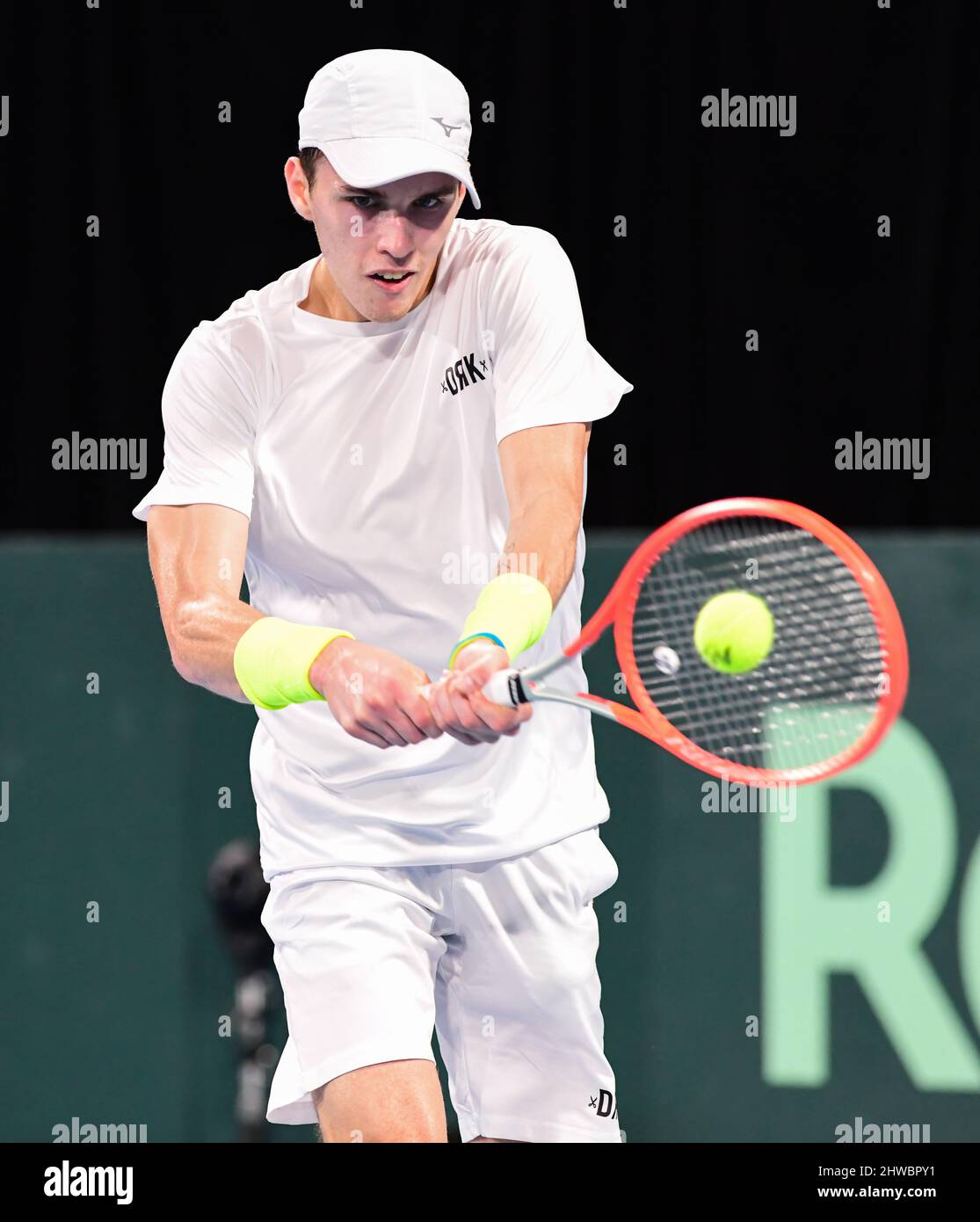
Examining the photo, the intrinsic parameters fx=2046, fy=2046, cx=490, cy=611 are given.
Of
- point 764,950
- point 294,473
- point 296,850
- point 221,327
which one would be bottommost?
point 764,950

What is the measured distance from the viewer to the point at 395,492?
2875 millimetres

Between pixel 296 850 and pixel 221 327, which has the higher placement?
pixel 221 327

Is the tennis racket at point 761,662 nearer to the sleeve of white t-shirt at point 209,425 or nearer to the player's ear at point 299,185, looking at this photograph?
the sleeve of white t-shirt at point 209,425

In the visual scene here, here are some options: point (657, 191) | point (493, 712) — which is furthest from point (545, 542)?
point (657, 191)

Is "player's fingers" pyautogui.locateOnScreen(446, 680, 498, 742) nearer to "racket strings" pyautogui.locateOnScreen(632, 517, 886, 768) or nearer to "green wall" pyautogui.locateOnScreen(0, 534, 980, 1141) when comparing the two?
"racket strings" pyautogui.locateOnScreen(632, 517, 886, 768)

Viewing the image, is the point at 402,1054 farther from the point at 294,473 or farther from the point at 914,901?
the point at 914,901

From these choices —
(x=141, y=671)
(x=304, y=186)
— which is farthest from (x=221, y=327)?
(x=141, y=671)

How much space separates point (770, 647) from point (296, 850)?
738mm

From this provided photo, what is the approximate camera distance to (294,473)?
291 centimetres

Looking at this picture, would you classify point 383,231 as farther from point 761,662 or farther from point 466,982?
point 466,982

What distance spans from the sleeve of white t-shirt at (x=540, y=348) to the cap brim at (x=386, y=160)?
0.17m

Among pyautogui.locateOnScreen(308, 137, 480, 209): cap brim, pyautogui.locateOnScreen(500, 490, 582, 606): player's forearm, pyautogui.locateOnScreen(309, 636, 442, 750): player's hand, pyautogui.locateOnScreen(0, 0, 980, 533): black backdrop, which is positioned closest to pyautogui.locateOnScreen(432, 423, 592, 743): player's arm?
pyautogui.locateOnScreen(500, 490, 582, 606): player's forearm

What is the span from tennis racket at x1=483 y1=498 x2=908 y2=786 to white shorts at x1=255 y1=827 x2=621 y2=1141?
0.28 meters

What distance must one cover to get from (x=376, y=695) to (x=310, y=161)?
85 centimetres
